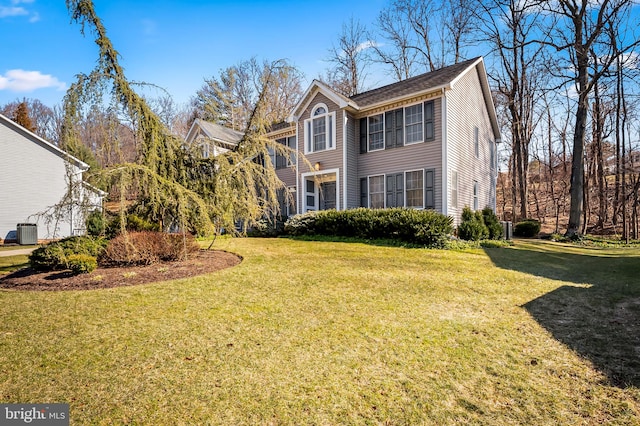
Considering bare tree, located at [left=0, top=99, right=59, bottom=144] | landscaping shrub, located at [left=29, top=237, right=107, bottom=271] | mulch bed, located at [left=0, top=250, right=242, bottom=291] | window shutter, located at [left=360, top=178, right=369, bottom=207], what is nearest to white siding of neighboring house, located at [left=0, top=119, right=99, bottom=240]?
landscaping shrub, located at [left=29, top=237, right=107, bottom=271]

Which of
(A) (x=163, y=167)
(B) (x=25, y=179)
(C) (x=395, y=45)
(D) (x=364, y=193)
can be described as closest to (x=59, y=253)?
(A) (x=163, y=167)

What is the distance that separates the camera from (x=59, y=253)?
6543mm

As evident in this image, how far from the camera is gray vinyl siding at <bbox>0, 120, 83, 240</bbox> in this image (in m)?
16.4

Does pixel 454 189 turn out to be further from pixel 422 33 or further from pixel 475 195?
pixel 422 33

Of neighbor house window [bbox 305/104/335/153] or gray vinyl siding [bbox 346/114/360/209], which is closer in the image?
gray vinyl siding [bbox 346/114/360/209]

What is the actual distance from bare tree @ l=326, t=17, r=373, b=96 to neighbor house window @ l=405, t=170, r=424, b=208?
17.0 meters

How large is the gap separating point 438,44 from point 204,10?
2191 cm

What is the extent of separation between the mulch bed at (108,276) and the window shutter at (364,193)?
8.51 meters

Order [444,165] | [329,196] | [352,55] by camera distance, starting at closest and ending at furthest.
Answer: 1. [444,165]
2. [329,196]
3. [352,55]

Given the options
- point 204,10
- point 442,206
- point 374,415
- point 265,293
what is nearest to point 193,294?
point 265,293

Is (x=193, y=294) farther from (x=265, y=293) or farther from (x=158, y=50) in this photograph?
(x=158, y=50)

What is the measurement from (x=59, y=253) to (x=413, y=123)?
1265cm

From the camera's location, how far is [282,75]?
27.7 feet

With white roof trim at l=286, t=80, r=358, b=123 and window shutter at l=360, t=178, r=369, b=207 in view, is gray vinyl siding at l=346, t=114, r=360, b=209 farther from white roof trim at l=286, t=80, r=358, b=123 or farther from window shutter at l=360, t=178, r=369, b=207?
white roof trim at l=286, t=80, r=358, b=123
